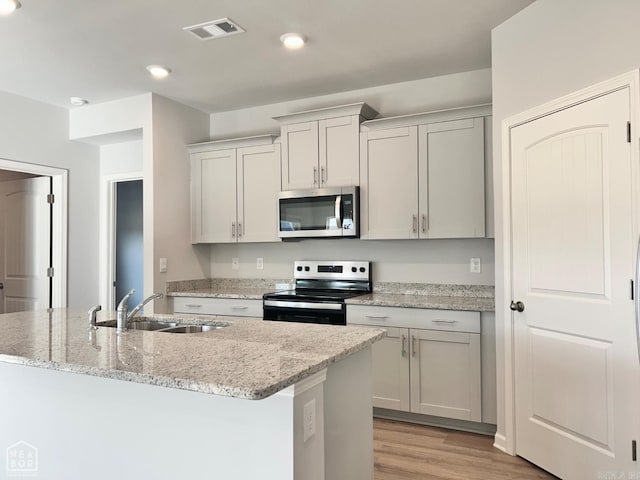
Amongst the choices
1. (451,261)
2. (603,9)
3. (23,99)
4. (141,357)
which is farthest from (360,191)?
(23,99)

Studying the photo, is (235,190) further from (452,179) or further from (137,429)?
(137,429)

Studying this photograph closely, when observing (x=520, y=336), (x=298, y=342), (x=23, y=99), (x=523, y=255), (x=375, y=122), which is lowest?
(x=520, y=336)

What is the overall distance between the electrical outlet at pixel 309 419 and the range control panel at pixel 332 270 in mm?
2591

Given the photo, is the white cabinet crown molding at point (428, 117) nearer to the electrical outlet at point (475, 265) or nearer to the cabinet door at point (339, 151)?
the cabinet door at point (339, 151)

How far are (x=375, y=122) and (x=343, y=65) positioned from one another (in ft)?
Answer: 1.62

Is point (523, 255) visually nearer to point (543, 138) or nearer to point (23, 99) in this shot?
point (543, 138)

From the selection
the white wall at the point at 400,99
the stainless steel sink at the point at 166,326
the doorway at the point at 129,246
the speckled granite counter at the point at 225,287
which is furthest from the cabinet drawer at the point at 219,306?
the doorway at the point at 129,246

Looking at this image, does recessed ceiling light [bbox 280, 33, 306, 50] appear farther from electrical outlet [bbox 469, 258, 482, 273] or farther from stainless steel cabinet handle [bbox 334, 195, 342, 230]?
electrical outlet [bbox 469, 258, 482, 273]

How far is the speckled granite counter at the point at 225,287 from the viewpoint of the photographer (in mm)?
4059

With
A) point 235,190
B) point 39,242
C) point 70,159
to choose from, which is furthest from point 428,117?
point 39,242

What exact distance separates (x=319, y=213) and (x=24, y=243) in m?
3.02

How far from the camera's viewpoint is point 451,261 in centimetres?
372

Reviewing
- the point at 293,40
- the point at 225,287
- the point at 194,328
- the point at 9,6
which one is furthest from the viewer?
the point at 225,287

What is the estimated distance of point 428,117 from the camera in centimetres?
350
